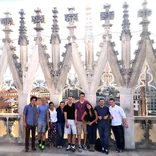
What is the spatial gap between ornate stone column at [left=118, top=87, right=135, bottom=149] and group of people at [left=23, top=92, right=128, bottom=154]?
1.10ft

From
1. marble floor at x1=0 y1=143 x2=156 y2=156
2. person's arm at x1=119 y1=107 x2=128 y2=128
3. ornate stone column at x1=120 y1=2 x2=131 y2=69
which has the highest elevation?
ornate stone column at x1=120 y1=2 x2=131 y2=69

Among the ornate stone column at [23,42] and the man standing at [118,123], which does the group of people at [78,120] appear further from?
the ornate stone column at [23,42]

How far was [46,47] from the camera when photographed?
25.8 ft

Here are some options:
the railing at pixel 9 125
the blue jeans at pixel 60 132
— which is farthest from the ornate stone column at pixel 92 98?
the railing at pixel 9 125

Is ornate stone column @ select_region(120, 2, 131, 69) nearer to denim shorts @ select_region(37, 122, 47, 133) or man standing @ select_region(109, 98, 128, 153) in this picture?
man standing @ select_region(109, 98, 128, 153)

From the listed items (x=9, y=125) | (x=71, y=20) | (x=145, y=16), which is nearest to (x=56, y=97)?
(x=9, y=125)

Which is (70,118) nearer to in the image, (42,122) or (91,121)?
(91,121)

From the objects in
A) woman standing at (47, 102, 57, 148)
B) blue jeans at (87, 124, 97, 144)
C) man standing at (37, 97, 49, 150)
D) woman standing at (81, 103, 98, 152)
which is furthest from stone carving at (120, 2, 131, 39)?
A: man standing at (37, 97, 49, 150)

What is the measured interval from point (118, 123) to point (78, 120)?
124 cm

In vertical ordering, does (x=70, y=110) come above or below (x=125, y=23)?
below

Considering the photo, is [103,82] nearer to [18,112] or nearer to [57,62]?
[57,62]

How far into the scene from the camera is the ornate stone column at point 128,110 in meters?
7.21

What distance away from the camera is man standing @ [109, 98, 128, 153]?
6.75 metres

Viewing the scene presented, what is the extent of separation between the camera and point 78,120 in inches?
268
